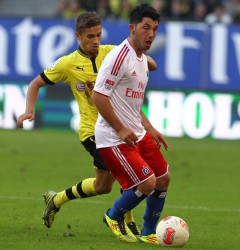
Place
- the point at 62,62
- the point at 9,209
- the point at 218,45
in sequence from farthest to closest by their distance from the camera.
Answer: the point at 218,45, the point at 9,209, the point at 62,62

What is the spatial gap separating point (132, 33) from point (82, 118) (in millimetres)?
1372

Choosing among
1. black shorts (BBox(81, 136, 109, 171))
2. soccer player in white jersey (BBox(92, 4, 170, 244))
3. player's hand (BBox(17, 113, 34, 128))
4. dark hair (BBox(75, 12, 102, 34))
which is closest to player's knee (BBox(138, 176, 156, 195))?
soccer player in white jersey (BBox(92, 4, 170, 244))

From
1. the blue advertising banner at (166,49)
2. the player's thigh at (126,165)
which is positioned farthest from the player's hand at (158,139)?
Result: the blue advertising banner at (166,49)

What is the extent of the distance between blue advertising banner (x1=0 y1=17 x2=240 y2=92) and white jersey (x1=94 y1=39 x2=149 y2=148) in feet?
39.2

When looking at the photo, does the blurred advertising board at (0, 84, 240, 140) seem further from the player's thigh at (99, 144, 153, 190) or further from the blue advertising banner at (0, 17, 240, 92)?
the player's thigh at (99, 144, 153, 190)

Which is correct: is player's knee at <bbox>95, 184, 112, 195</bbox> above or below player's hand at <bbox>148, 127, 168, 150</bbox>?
below

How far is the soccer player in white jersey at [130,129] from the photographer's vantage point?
8.54 meters

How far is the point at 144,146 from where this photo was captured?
29.5 feet

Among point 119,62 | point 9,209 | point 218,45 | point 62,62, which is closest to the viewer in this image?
point 119,62

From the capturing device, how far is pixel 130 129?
28.2 ft

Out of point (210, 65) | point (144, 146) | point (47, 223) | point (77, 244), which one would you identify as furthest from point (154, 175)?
point (210, 65)

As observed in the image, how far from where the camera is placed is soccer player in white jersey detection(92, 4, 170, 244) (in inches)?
336

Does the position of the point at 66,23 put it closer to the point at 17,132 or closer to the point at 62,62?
the point at 17,132

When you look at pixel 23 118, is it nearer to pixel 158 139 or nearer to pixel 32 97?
pixel 32 97
